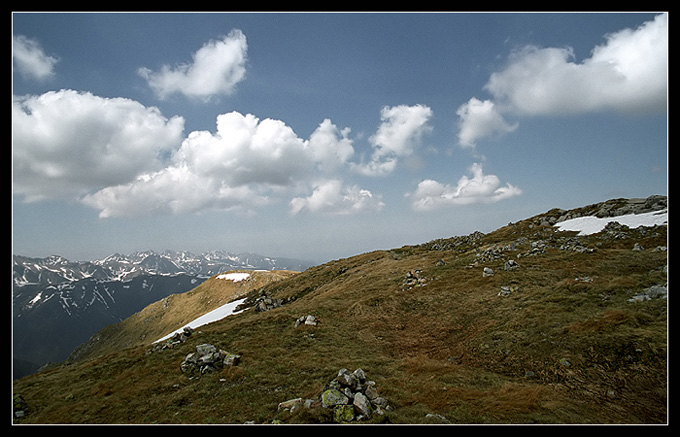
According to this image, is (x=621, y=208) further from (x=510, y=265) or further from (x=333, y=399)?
(x=333, y=399)

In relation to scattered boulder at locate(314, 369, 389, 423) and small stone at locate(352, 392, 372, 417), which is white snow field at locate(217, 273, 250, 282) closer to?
scattered boulder at locate(314, 369, 389, 423)

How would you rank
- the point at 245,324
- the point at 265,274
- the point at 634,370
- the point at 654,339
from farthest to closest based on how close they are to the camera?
1. the point at 265,274
2. the point at 245,324
3. the point at 654,339
4. the point at 634,370

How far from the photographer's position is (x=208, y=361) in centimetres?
1859

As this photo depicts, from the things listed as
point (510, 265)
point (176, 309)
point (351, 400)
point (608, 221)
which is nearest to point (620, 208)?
point (608, 221)

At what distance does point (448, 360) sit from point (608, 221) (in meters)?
46.5

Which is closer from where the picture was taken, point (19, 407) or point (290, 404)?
point (290, 404)

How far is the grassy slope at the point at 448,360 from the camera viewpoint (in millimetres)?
11578

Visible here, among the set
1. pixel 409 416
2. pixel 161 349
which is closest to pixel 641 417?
pixel 409 416

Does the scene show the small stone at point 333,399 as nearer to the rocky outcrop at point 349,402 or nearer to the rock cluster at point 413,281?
the rocky outcrop at point 349,402

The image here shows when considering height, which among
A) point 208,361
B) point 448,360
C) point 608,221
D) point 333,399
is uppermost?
point 608,221

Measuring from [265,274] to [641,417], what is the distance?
111 m

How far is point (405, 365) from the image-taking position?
17.4 metres

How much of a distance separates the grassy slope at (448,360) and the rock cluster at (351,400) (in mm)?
438

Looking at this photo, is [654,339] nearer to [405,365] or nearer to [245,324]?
[405,365]
